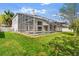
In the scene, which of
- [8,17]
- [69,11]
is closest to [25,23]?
[8,17]

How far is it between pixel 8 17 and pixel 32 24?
20 cm

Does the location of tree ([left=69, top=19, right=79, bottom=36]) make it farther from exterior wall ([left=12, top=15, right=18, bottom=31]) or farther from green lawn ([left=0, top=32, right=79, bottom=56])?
exterior wall ([left=12, top=15, right=18, bottom=31])

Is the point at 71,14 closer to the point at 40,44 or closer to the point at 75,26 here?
the point at 75,26

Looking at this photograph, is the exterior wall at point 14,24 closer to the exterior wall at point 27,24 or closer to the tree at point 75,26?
the exterior wall at point 27,24

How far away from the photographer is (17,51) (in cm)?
162

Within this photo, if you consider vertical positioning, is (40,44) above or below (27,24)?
below

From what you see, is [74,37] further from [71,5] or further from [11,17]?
[11,17]

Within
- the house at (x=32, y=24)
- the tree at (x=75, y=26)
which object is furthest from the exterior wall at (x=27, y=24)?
the tree at (x=75, y=26)

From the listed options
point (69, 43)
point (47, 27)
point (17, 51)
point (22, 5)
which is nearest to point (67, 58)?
point (69, 43)

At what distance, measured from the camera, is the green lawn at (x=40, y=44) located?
161cm

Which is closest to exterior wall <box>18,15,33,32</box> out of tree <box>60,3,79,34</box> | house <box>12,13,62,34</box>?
house <box>12,13,62,34</box>

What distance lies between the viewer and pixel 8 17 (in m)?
1.66

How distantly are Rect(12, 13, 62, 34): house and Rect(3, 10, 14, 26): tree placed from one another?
0.03m

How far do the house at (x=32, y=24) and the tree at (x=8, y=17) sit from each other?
0.03 meters
